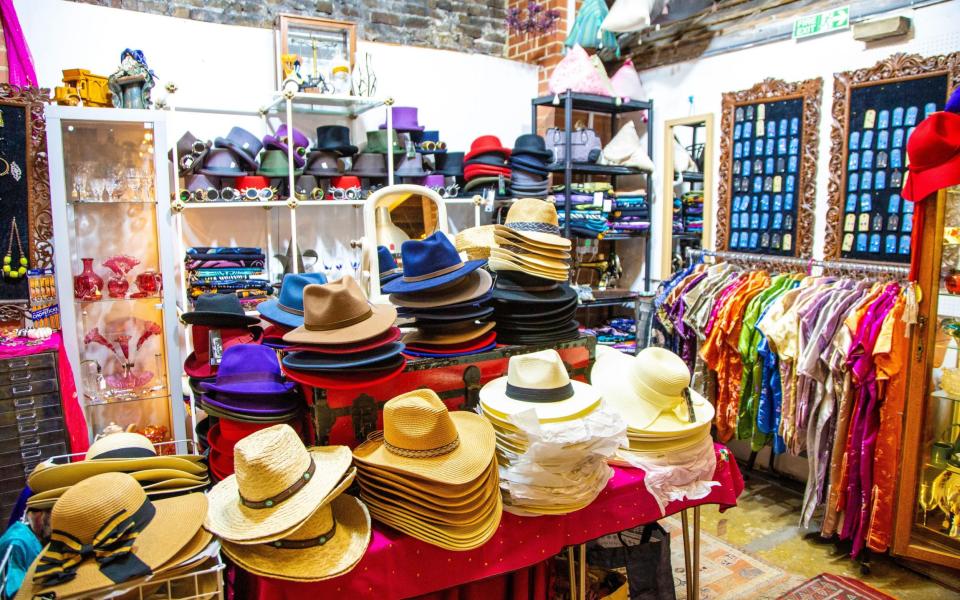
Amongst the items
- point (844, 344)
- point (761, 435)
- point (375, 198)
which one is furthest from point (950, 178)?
point (375, 198)

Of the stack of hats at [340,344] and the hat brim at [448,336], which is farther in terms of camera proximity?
the hat brim at [448,336]

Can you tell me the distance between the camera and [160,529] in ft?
4.92

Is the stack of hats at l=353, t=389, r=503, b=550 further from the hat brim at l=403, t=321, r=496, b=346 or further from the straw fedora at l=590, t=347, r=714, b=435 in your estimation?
the straw fedora at l=590, t=347, r=714, b=435

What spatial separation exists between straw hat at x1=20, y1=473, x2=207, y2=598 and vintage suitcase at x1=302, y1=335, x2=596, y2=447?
0.54m

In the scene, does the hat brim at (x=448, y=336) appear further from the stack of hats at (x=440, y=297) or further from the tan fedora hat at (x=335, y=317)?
the tan fedora hat at (x=335, y=317)

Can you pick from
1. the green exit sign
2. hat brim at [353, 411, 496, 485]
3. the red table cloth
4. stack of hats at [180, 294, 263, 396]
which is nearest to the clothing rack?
the green exit sign

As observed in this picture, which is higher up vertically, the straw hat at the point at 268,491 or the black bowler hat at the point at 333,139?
the black bowler hat at the point at 333,139

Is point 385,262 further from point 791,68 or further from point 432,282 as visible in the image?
point 791,68

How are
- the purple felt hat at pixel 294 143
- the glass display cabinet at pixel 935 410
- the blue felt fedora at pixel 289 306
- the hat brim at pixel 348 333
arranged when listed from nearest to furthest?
the hat brim at pixel 348 333, the blue felt fedora at pixel 289 306, the glass display cabinet at pixel 935 410, the purple felt hat at pixel 294 143

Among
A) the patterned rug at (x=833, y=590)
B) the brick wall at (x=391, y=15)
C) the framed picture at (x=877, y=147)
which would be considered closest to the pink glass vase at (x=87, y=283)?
the brick wall at (x=391, y=15)

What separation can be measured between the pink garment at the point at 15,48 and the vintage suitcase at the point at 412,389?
2.68 metres

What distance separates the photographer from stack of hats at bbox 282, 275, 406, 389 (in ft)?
6.08

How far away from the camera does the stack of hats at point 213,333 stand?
234cm

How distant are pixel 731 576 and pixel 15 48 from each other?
443cm
